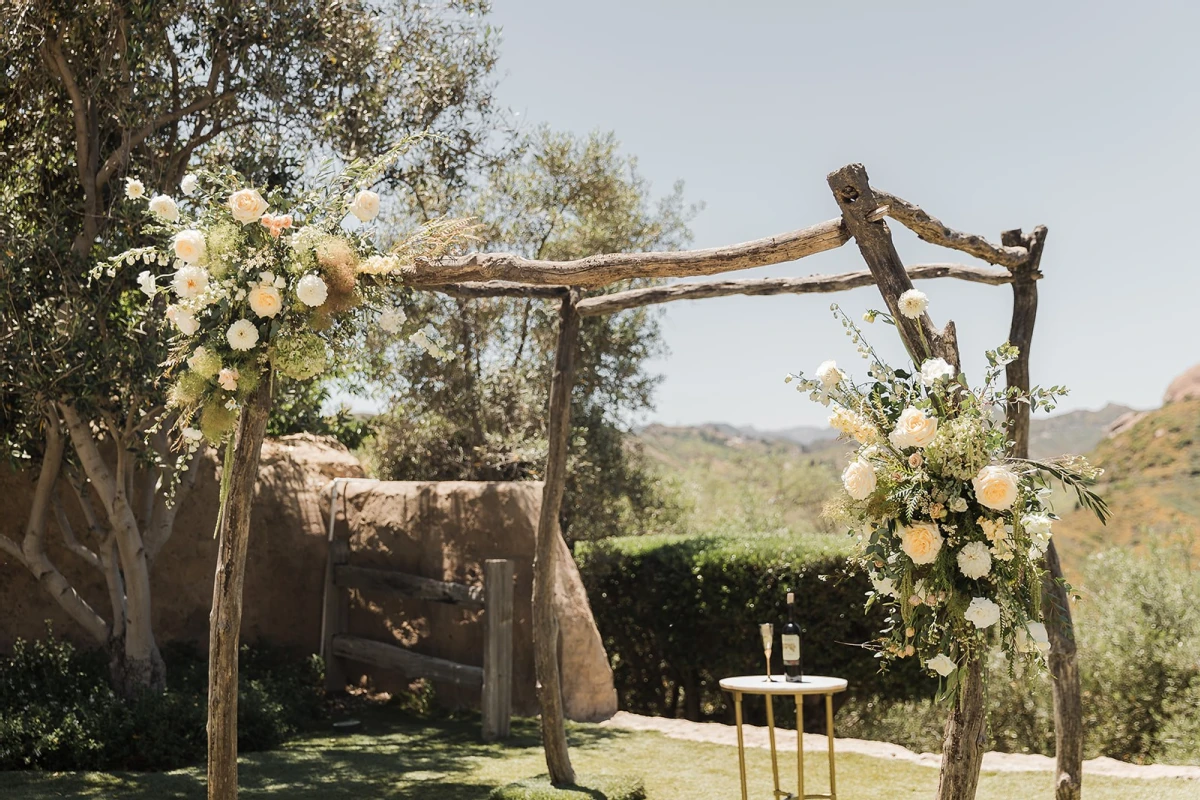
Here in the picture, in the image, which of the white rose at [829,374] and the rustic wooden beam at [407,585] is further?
the rustic wooden beam at [407,585]

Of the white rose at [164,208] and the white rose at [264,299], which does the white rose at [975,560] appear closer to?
the white rose at [264,299]

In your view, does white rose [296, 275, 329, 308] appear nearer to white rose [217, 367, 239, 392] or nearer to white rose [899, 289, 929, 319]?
white rose [217, 367, 239, 392]

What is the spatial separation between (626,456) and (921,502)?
8176 mm

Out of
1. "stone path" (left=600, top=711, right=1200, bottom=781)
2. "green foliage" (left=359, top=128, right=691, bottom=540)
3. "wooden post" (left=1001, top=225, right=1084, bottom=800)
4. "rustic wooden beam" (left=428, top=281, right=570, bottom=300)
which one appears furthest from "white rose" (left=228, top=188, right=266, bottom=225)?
"green foliage" (left=359, top=128, right=691, bottom=540)

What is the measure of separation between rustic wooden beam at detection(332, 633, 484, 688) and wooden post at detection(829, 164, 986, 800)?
4615 mm

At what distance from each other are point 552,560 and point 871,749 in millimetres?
2799

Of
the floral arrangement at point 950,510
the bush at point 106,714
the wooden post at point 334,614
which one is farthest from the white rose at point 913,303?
the wooden post at point 334,614

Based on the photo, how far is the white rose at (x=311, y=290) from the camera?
13.2 feet

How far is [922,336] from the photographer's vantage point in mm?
3807

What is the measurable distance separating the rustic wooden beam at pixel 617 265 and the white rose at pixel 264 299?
1.92 ft

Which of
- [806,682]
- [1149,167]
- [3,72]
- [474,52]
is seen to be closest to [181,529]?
[3,72]

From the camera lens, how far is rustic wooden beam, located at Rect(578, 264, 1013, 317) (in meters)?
5.91

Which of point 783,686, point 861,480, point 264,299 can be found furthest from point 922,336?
point 264,299

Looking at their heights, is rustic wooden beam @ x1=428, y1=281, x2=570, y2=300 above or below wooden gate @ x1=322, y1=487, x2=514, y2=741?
above
